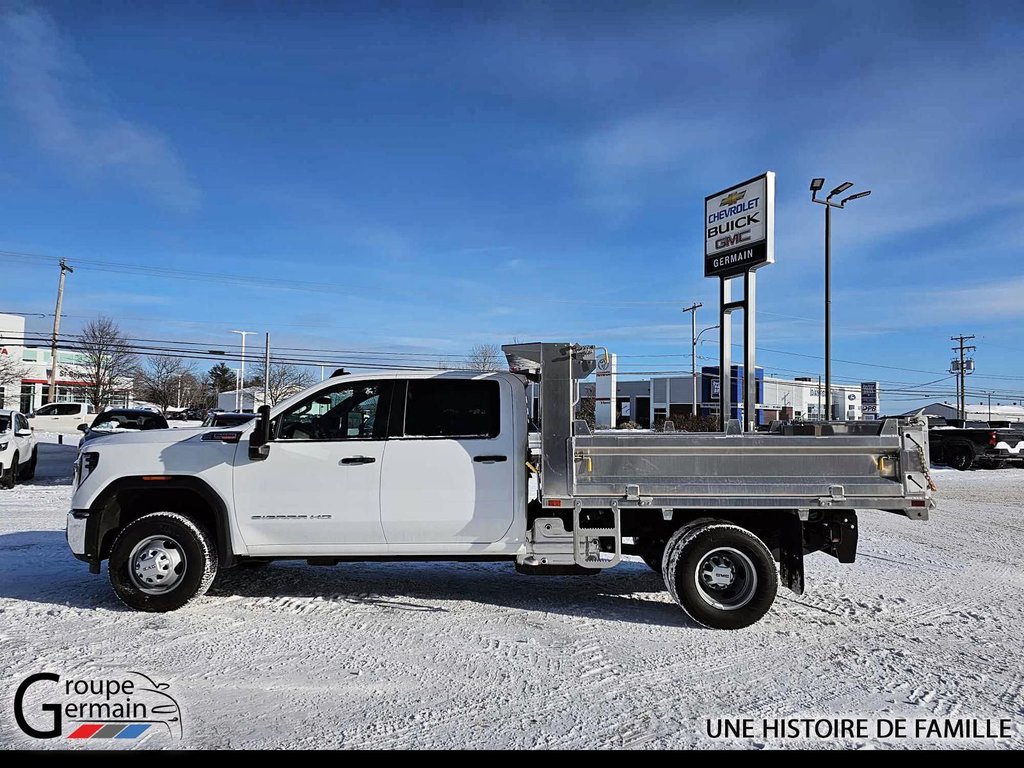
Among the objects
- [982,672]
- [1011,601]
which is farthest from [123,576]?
[1011,601]

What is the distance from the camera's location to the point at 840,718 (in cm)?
394

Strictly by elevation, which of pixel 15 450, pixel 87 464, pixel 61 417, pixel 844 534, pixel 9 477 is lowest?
pixel 9 477

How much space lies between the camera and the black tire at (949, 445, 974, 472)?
2141 cm

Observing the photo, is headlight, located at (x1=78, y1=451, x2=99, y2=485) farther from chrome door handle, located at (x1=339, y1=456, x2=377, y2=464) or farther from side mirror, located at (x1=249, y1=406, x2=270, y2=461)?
chrome door handle, located at (x1=339, y1=456, x2=377, y2=464)

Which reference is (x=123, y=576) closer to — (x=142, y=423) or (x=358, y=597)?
(x=358, y=597)

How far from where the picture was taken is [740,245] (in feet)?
38.5

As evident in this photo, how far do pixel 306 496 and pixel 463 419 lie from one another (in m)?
1.38

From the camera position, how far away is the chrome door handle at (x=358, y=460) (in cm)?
577

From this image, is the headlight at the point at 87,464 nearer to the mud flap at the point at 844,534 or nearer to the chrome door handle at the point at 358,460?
the chrome door handle at the point at 358,460

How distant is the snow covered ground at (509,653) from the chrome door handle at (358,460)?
1.22 meters

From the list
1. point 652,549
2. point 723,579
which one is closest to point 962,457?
point 652,549

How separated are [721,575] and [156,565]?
14.6 ft

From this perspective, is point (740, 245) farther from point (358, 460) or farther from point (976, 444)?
point (976, 444)

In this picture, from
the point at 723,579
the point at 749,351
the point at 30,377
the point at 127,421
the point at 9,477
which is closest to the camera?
the point at 723,579
